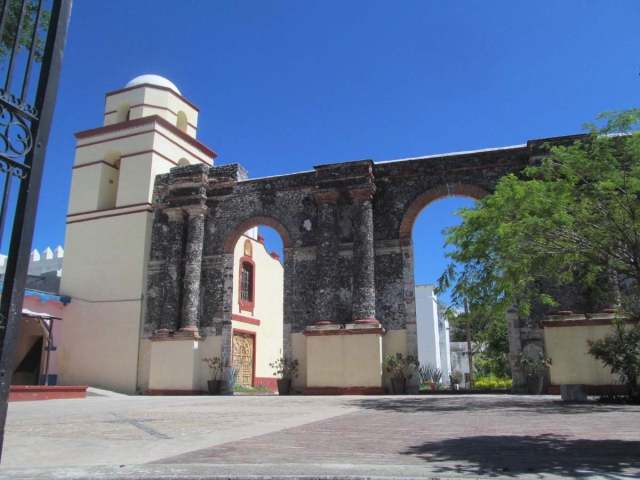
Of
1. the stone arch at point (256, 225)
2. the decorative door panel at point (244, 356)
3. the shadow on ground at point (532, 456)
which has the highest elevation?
the stone arch at point (256, 225)

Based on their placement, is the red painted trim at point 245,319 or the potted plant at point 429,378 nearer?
the red painted trim at point 245,319

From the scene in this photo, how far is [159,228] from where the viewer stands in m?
19.6

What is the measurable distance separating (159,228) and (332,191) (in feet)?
21.5

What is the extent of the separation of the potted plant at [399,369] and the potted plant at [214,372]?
17.4 feet

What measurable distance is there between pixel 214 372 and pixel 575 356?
1049 cm

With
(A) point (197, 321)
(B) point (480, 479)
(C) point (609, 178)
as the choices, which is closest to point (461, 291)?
(C) point (609, 178)

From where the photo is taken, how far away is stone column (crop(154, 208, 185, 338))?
18.1m

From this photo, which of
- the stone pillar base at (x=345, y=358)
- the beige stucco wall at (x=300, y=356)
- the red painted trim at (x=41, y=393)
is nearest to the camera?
the red painted trim at (x=41, y=393)

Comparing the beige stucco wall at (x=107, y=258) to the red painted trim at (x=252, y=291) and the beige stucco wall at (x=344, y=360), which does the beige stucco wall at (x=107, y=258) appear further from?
the beige stucco wall at (x=344, y=360)

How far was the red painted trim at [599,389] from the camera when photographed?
1251 centimetres

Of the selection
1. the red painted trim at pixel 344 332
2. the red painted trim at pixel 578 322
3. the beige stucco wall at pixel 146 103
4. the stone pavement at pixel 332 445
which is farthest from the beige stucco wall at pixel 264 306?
the stone pavement at pixel 332 445

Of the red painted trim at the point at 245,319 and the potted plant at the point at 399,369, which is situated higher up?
the red painted trim at the point at 245,319

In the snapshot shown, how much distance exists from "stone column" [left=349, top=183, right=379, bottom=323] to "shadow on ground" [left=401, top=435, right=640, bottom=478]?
10.1m

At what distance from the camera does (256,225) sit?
18.6 meters
